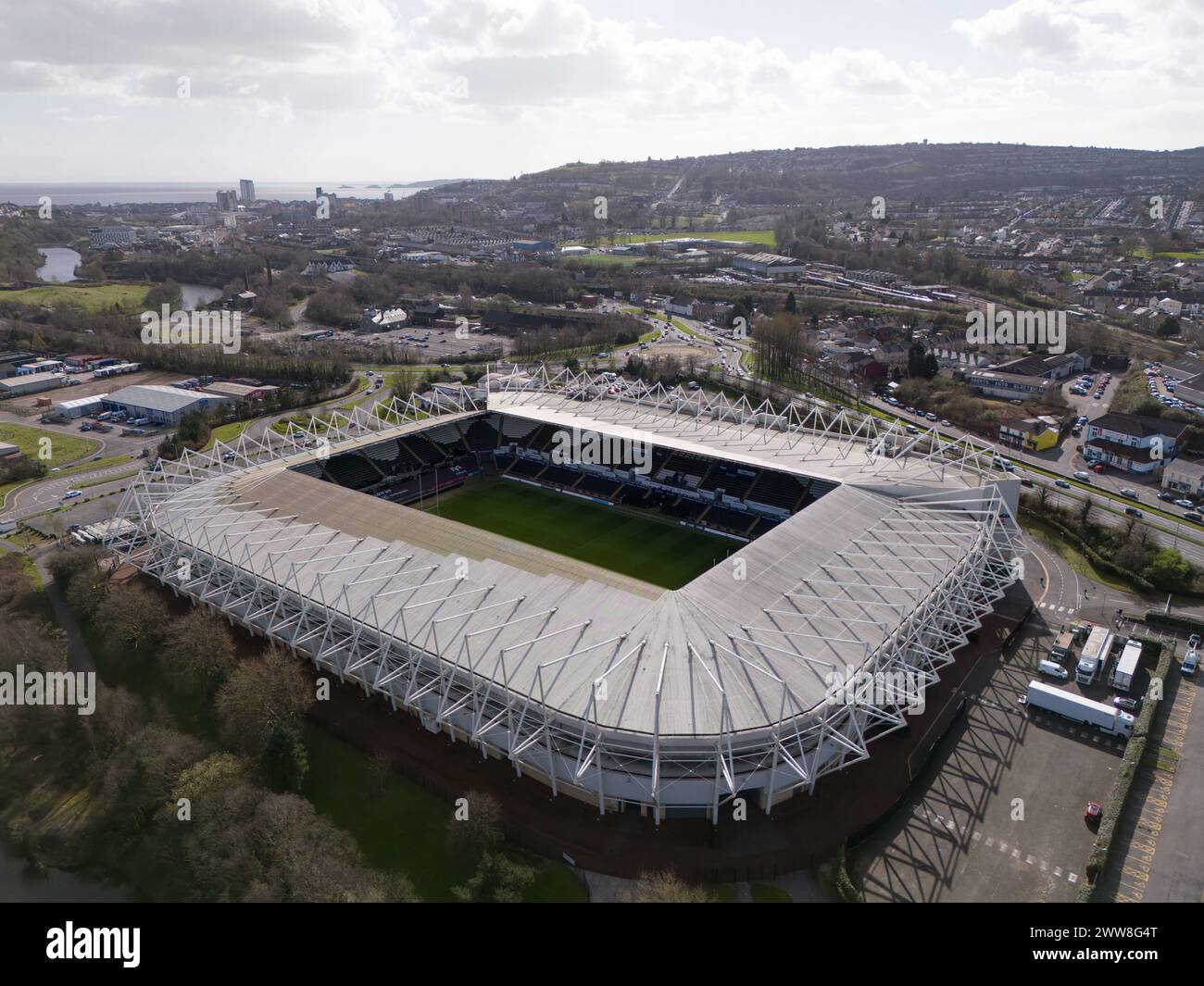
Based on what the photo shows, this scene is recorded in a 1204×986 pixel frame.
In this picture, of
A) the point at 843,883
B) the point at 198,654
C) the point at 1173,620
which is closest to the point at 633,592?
the point at 843,883

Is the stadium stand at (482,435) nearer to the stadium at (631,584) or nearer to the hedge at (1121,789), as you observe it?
the stadium at (631,584)

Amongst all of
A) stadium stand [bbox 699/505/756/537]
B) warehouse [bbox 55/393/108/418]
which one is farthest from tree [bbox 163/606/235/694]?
warehouse [bbox 55/393/108/418]

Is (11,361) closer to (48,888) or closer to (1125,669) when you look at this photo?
(48,888)

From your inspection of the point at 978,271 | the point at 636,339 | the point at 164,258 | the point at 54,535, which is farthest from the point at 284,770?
the point at 164,258

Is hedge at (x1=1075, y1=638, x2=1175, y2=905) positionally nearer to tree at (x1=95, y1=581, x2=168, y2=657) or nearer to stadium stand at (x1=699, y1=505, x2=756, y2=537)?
stadium stand at (x1=699, y1=505, x2=756, y2=537)

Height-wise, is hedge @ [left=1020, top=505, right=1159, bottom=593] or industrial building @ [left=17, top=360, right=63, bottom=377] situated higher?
industrial building @ [left=17, top=360, right=63, bottom=377]

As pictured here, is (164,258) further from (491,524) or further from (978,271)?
(978,271)
